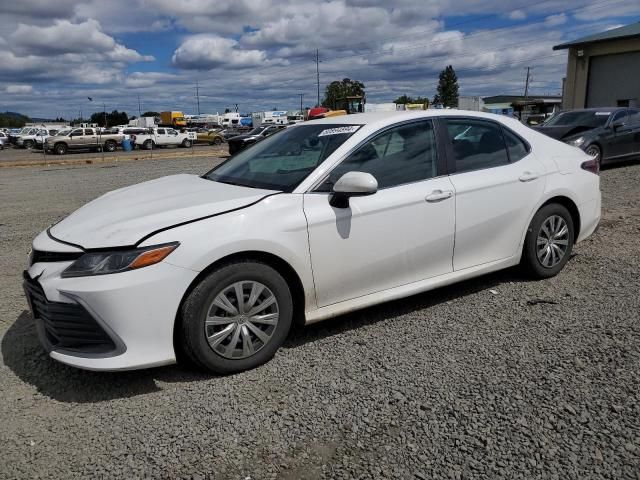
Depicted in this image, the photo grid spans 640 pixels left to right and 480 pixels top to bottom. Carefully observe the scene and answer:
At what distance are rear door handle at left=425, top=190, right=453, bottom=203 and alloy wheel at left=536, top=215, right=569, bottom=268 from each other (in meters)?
1.14

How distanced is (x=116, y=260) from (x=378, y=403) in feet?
5.35

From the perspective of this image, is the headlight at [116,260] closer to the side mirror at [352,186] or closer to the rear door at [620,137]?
the side mirror at [352,186]

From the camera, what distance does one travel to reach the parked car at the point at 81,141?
34688 millimetres

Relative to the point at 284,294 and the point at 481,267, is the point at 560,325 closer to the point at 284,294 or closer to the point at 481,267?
the point at 481,267

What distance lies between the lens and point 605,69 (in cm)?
2877

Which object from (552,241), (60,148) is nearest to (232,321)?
(552,241)

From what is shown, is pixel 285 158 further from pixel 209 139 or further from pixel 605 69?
pixel 209 139

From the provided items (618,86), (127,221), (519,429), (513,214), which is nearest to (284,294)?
(127,221)

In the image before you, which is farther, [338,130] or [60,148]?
[60,148]

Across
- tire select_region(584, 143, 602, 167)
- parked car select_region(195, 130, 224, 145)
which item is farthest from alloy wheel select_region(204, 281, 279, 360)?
parked car select_region(195, 130, 224, 145)

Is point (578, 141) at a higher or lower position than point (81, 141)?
higher

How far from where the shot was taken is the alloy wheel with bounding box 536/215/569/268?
15.6ft

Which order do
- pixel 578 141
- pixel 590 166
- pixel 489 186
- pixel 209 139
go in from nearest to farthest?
pixel 489 186 < pixel 590 166 < pixel 578 141 < pixel 209 139

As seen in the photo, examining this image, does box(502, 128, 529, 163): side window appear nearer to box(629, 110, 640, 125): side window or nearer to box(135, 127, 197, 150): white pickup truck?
box(629, 110, 640, 125): side window
